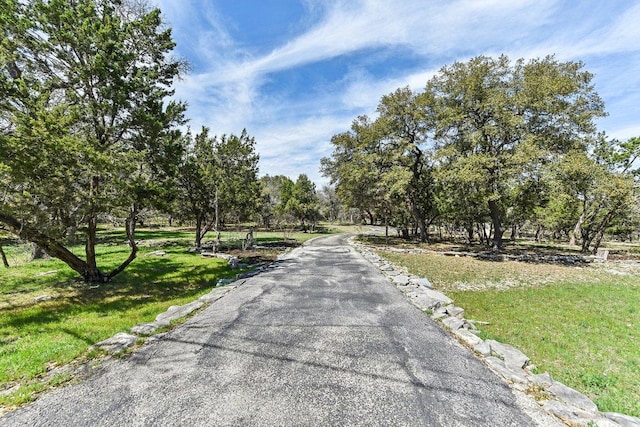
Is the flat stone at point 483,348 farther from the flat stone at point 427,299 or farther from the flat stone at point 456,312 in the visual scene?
the flat stone at point 427,299

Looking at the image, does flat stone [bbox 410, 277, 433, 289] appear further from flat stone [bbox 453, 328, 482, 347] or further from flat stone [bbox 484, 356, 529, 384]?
flat stone [bbox 484, 356, 529, 384]

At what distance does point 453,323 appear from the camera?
5824 millimetres

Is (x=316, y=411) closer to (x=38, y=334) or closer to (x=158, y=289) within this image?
(x=38, y=334)

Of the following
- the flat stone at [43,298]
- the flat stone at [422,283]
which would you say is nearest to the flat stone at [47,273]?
the flat stone at [43,298]

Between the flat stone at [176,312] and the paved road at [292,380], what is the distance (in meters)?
0.52

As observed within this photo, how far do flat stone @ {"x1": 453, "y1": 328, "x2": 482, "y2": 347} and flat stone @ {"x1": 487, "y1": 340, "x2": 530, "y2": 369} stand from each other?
0.22 meters

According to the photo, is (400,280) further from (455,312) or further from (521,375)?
(521,375)

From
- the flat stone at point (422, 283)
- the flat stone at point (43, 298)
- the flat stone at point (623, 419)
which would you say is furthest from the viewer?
the flat stone at point (422, 283)

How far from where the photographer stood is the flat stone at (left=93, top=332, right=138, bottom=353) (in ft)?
15.4

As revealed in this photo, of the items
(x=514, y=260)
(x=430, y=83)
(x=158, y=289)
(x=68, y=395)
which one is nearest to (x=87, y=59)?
(x=158, y=289)

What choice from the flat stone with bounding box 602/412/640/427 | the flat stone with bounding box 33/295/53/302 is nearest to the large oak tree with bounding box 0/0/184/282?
the flat stone with bounding box 33/295/53/302

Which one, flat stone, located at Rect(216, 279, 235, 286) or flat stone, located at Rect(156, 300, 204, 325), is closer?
flat stone, located at Rect(156, 300, 204, 325)

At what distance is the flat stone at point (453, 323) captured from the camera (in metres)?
5.68

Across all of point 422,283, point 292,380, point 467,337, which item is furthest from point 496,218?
point 292,380
